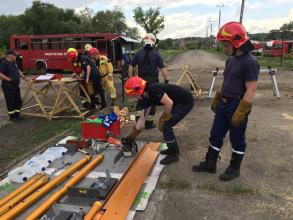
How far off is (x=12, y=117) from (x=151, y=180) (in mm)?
5342

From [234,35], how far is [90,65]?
568 centimetres

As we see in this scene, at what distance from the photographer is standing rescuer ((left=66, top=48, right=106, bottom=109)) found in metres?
9.33

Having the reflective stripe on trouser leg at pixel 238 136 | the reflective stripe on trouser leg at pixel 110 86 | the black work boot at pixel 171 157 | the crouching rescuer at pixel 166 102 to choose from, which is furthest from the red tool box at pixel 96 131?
the reflective stripe on trouser leg at pixel 110 86

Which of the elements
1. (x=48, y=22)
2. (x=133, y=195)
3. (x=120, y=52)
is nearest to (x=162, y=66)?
(x=133, y=195)

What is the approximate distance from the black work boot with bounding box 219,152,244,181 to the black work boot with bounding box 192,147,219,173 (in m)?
0.21

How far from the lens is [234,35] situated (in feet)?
13.8

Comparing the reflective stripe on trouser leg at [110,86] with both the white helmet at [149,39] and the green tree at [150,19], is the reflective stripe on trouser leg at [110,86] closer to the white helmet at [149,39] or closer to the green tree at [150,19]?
the white helmet at [149,39]

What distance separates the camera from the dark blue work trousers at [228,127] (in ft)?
14.8

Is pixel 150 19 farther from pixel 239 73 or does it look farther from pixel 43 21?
pixel 239 73

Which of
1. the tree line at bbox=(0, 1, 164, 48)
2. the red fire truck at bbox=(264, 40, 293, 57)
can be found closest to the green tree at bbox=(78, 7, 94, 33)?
the tree line at bbox=(0, 1, 164, 48)

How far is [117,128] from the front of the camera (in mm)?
6566

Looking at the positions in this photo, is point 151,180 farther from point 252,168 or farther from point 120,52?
point 120,52

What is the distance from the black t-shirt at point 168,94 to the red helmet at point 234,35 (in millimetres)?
1145

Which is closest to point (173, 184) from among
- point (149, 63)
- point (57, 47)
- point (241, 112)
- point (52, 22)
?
point (241, 112)
